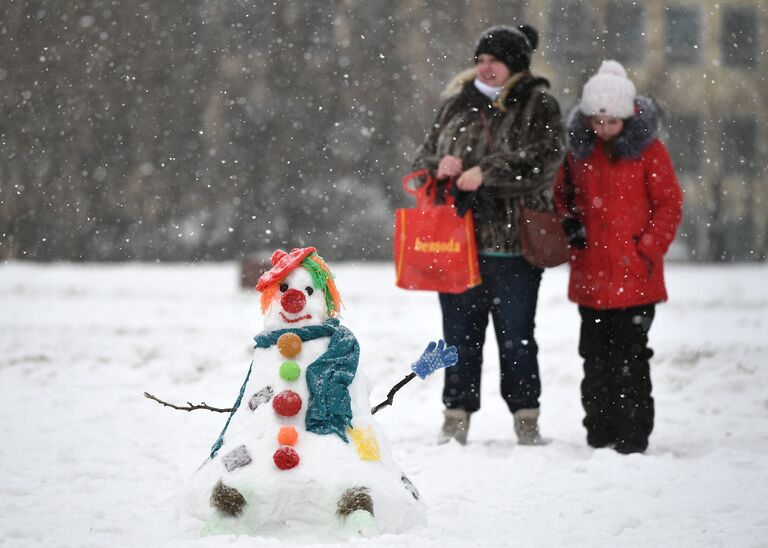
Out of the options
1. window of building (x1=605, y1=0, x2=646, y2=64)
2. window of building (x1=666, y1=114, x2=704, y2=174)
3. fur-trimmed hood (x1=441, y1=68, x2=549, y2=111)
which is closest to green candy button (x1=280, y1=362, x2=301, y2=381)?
fur-trimmed hood (x1=441, y1=68, x2=549, y2=111)

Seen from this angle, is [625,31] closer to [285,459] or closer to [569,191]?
[569,191]

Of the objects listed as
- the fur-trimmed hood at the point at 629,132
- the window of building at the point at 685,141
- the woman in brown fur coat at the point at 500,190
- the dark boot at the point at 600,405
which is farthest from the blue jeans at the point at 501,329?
the window of building at the point at 685,141

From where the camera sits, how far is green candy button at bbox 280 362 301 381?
3.37 m

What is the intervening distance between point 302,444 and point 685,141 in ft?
66.6

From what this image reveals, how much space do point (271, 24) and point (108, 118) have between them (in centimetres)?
395

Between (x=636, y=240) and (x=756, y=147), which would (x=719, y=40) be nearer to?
(x=756, y=147)

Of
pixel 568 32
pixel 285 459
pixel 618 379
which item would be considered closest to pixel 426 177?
pixel 618 379

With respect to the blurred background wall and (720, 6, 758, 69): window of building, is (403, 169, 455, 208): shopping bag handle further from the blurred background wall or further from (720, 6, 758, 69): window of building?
(720, 6, 758, 69): window of building

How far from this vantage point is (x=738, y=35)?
2230 centimetres

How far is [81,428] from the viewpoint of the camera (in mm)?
5262

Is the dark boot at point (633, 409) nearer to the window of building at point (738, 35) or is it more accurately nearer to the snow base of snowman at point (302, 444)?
the snow base of snowman at point (302, 444)

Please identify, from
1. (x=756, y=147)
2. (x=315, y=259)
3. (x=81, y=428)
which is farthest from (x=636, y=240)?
(x=756, y=147)

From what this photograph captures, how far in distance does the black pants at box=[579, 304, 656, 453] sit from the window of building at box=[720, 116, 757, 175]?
1835 centimetres

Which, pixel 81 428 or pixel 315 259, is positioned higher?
pixel 315 259
